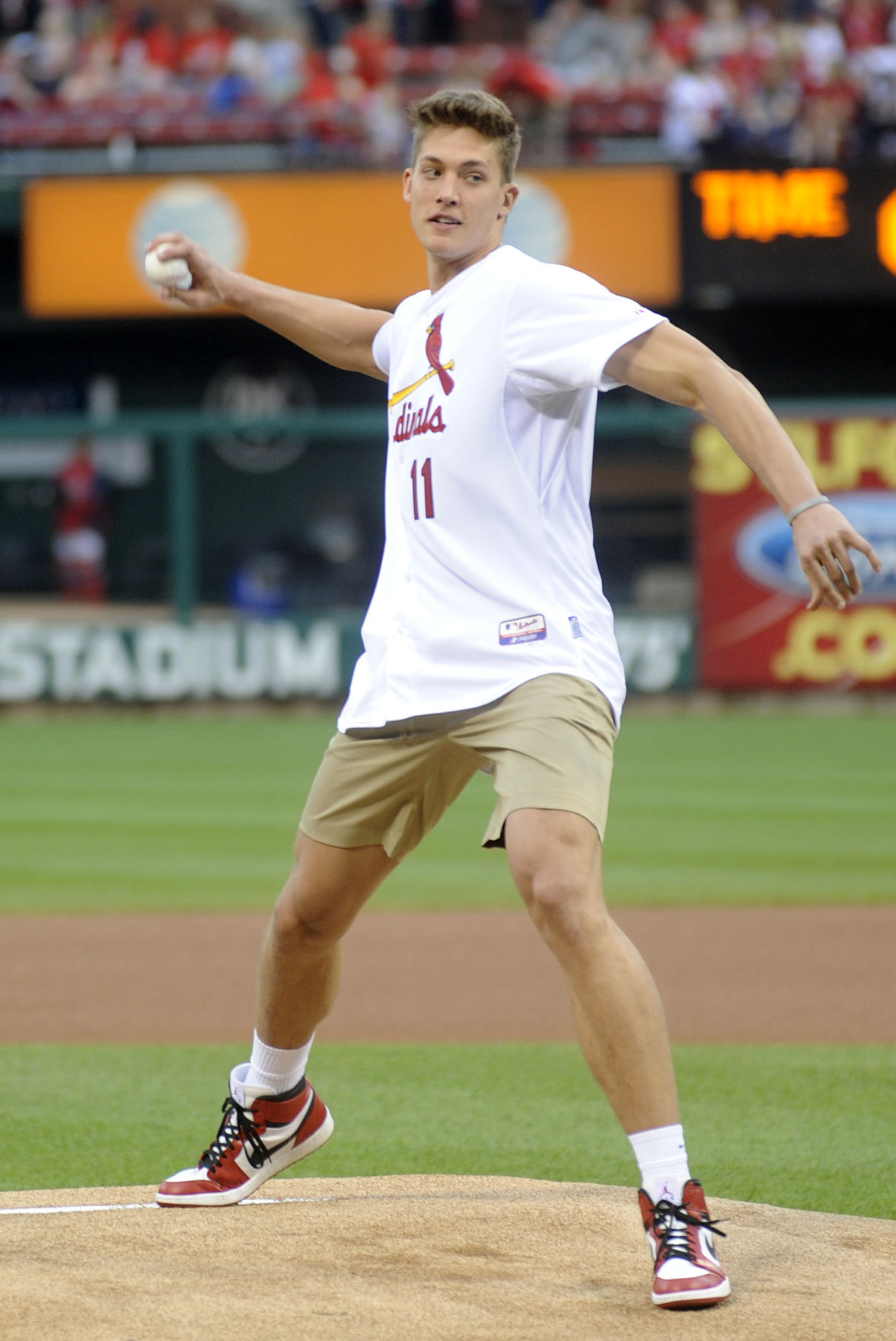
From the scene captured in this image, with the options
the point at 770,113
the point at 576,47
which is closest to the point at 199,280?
the point at 770,113

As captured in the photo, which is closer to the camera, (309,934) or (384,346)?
(309,934)

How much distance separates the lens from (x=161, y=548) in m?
16.5

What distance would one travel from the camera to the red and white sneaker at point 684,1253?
303 centimetres

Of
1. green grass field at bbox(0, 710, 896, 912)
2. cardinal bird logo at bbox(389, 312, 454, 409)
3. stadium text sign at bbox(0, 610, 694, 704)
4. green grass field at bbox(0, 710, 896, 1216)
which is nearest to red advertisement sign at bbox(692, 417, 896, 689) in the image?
stadium text sign at bbox(0, 610, 694, 704)

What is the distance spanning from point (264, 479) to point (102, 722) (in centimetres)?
475

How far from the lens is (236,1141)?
370cm

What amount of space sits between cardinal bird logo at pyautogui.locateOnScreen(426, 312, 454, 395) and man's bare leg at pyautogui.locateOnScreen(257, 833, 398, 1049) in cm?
91

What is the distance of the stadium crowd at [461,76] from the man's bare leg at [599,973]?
15384 mm

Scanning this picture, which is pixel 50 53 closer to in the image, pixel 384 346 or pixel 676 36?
pixel 676 36

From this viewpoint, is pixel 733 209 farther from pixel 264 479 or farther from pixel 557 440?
pixel 557 440

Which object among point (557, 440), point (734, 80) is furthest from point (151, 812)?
point (734, 80)

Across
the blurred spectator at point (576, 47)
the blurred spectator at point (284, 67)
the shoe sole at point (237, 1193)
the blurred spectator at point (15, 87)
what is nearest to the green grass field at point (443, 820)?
the shoe sole at point (237, 1193)

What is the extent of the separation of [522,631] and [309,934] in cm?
76

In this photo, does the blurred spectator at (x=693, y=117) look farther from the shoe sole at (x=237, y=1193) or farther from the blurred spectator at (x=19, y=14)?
the shoe sole at (x=237, y=1193)
